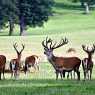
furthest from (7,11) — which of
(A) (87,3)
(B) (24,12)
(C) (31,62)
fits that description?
(C) (31,62)

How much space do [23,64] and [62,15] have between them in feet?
242

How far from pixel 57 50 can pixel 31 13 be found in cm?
3867

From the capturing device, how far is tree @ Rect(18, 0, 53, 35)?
8488cm

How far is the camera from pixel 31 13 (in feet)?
282

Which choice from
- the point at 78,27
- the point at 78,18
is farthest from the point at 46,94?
the point at 78,18

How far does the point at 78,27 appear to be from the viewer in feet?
286

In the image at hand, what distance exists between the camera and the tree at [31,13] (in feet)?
278

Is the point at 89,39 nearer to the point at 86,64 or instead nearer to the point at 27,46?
the point at 27,46

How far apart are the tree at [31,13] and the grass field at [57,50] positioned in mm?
1660

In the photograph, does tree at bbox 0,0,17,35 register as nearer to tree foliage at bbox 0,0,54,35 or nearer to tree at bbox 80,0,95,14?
tree foliage at bbox 0,0,54,35

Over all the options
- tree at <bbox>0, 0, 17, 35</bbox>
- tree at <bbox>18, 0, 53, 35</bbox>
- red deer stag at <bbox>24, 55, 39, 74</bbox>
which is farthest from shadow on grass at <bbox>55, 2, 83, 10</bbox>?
red deer stag at <bbox>24, 55, 39, 74</bbox>

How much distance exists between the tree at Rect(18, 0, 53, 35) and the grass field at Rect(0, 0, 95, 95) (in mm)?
1660

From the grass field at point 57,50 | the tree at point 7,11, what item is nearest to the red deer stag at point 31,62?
the grass field at point 57,50

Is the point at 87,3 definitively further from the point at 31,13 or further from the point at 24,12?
the point at 24,12
